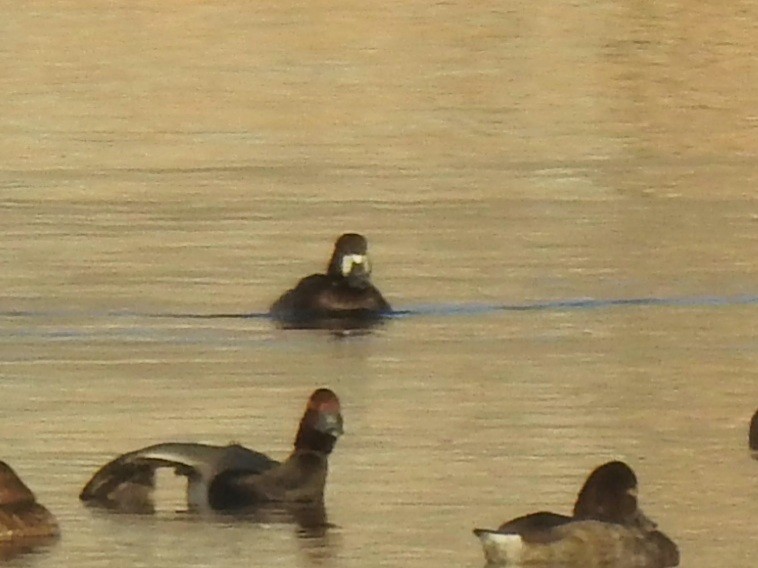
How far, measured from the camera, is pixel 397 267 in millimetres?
15570

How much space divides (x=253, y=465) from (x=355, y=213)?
26.4 feet

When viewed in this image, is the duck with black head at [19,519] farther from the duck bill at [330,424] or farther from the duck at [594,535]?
the duck at [594,535]

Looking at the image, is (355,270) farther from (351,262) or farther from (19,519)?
(19,519)

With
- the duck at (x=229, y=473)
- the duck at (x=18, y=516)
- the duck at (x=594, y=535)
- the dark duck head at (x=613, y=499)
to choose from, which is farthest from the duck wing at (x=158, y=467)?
the dark duck head at (x=613, y=499)

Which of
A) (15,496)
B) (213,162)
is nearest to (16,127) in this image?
(213,162)

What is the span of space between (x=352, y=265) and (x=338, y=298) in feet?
0.67

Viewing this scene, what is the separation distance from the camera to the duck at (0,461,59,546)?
29.7 feet

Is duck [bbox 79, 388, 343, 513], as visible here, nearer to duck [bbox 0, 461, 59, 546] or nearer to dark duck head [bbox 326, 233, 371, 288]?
duck [bbox 0, 461, 59, 546]

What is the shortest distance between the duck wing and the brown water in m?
0.11

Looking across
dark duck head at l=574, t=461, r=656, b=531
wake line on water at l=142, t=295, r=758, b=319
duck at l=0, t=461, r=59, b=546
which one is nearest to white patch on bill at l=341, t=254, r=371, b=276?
wake line on water at l=142, t=295, r=758, b=319

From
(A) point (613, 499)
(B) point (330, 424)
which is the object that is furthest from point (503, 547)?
(B) point (330, 424)

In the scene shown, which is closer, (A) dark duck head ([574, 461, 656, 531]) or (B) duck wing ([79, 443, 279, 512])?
(A) dark duck head ([574, 461, 656, 531])

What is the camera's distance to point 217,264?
1548 centimetres

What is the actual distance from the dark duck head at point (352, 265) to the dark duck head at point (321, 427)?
4388 mm
